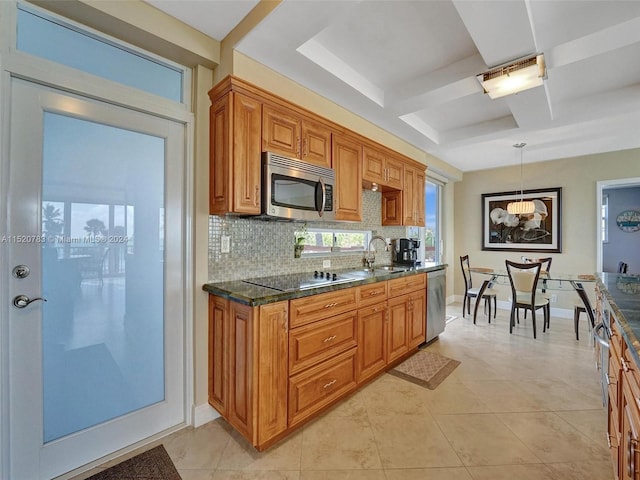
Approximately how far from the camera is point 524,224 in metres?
5.04

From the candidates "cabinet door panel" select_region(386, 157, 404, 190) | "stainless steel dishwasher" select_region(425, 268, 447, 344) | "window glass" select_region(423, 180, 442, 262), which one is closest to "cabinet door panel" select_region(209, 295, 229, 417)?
"cabinet door panel" select_region(386, 157, 404, 190)

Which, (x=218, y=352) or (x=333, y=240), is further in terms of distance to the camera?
(x=333, y=240)

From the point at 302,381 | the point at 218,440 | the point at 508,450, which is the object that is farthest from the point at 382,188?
the point at 218,440

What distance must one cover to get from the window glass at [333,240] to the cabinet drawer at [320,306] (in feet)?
2.37

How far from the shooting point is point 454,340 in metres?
3.59

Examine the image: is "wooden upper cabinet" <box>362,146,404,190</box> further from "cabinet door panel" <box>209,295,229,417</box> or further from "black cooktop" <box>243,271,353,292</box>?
"cabinet door panel" <box>209,295,229,417</box>

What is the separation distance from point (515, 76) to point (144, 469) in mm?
3574

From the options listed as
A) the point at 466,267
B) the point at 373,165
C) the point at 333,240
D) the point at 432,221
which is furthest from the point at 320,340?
the point at 432,221

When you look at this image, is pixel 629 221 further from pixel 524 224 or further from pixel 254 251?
pixel 254 251

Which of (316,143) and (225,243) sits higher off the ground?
(316,143)

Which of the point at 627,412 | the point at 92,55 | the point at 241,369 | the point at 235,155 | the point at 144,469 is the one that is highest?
the point at 92,55

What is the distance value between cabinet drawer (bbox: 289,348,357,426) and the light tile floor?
13cm

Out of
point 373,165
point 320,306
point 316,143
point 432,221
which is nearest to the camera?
point 320,306

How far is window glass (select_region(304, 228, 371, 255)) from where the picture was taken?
9.28 ft
